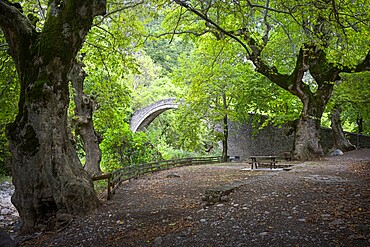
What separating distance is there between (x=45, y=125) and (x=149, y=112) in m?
20.8

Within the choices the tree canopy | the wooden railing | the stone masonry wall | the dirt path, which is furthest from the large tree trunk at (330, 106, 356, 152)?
the dirt path

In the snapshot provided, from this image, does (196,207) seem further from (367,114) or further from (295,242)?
(367,114)

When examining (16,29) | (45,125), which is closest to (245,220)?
(45,125)

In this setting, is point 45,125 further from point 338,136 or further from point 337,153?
point 338,136

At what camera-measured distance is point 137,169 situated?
1291cm

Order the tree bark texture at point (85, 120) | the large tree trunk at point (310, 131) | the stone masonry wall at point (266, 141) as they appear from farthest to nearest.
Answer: the stone masonry wall at point (266, 141)
the large tree trunk at point (310, 131)
the tree bark texture at point (85, 120)

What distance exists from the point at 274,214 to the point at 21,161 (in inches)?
192

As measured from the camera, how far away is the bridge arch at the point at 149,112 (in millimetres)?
26781

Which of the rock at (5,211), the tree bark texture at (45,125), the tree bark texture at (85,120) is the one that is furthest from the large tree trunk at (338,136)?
the rock at (5,211)

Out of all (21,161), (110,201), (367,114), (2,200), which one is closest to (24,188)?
(21,161)

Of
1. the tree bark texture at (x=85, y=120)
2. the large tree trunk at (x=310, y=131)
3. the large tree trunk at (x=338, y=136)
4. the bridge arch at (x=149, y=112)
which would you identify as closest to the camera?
the tree bark texture at (x=85, y=120)

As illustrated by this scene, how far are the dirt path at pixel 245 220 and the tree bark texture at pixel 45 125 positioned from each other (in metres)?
0.64

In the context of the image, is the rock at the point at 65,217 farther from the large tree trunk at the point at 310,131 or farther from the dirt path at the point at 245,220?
the large tree trunk at the point at 310,131

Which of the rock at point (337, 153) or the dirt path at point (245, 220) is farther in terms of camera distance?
the rock at point (337, 153)
